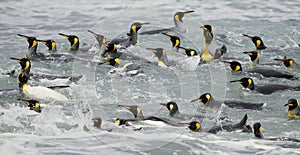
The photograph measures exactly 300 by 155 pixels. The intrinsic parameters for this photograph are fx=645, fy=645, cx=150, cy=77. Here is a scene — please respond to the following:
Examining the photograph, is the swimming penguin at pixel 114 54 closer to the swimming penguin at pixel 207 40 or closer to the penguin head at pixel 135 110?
the swimming penguin at pixel 207 40

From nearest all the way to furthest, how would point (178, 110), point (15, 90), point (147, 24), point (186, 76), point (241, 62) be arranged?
point (178, 110) < point (15, 90) < point (186, 76) < point (241, 62) < point (147, 24)

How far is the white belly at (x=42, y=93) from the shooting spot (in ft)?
22.3

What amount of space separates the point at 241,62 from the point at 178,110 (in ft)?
7.54

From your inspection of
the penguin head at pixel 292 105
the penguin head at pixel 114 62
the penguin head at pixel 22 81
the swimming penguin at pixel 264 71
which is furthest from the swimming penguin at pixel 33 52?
the penguin head at pixel 292 105

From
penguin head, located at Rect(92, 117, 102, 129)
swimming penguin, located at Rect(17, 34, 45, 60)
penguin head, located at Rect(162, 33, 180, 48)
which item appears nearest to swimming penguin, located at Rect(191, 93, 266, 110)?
penguin head, located at Rect(92, 117, 102, 129)

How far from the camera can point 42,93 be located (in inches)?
270

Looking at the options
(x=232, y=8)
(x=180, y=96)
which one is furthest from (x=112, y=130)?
(x=232, y=8)

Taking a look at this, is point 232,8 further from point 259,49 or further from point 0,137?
point 0,137

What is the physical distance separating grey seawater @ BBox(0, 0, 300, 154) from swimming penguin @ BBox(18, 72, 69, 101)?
18 centimetres

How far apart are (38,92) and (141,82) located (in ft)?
4.19

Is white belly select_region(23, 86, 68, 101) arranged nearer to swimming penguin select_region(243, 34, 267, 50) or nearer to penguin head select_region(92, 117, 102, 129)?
penguin head select_region(92, 117, 102, 129)

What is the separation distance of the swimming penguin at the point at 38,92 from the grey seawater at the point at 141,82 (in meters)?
0.18

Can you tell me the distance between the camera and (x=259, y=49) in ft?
29.5

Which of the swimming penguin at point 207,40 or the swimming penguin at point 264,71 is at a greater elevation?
the swimming penguin at point 207,40
